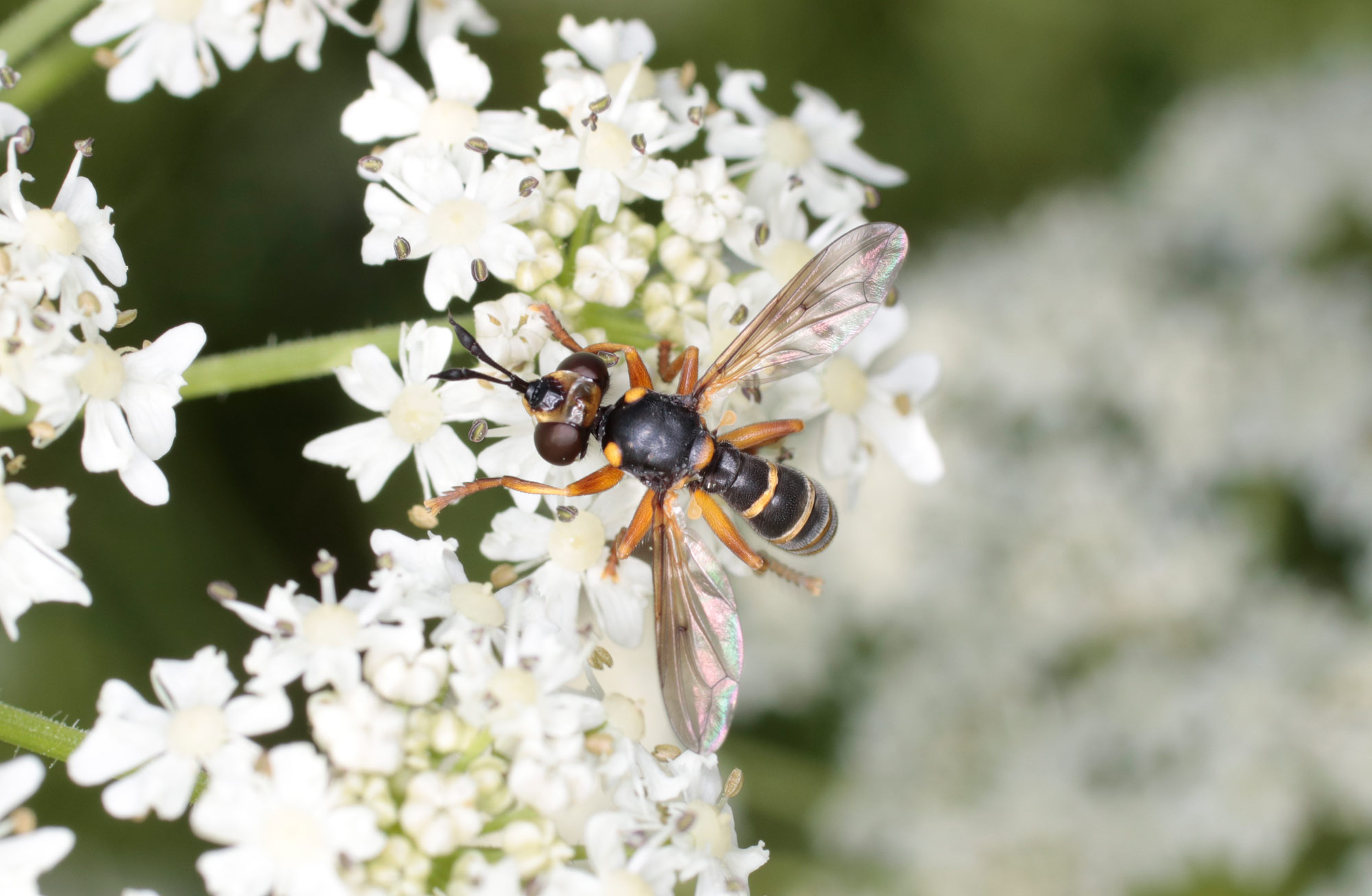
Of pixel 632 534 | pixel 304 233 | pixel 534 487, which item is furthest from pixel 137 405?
pixel 304 233

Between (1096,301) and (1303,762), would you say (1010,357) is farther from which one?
(1303,762)

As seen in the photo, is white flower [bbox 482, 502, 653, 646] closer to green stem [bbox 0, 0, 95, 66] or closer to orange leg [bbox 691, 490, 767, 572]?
orange leg [bbox 691, 490, 767, 572]

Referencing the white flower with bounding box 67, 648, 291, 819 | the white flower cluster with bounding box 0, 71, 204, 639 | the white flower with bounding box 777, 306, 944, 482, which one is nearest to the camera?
the white flower with bounding box 67, 648, 291, 819

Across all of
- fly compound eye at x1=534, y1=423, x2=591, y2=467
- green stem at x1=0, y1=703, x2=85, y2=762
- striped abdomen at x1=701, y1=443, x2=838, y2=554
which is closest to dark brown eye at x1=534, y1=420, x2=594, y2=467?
fly compound eye at x1=534, y1=423, x2=591, y2=467

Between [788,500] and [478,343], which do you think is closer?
[478,343]

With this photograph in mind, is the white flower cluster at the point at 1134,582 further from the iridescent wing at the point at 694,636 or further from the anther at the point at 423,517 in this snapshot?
the anther at the point at 423,517

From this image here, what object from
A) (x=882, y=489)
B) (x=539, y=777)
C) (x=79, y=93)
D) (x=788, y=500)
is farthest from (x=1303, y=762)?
(x=79, y=93)
